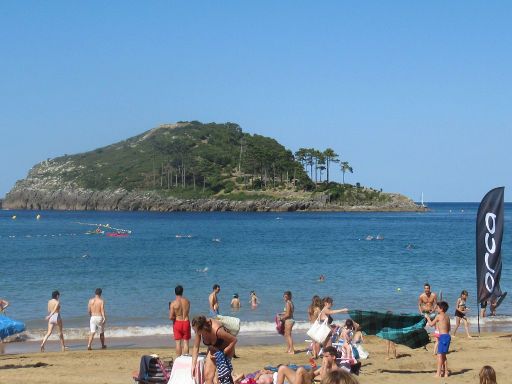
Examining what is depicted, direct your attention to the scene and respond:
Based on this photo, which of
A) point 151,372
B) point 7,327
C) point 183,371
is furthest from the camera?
point 7,327

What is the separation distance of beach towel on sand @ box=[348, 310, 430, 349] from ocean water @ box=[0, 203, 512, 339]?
7.25 meters

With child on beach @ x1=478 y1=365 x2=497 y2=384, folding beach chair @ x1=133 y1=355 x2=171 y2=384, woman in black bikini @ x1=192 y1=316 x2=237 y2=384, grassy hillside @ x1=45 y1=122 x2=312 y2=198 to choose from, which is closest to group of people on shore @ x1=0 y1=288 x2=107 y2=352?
folding beach chair @ x1=133 y1=355 x2=171 y2=384

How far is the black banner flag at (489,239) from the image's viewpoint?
16.5 meters

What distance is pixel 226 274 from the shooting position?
38906 mm

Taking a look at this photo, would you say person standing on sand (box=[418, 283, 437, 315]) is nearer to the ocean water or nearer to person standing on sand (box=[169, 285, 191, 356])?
the ocean water

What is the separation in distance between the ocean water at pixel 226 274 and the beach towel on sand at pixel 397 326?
23.8 feet

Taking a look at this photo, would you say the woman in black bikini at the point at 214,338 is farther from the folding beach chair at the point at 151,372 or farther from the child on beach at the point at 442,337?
the child on beach at the point at 442,337

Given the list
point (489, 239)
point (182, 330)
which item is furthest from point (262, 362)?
point (489, 239)

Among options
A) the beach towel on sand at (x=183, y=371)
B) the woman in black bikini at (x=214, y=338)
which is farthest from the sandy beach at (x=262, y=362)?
the woman in black bikini at (x=214, y=338)

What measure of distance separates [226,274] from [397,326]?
83.8 ft

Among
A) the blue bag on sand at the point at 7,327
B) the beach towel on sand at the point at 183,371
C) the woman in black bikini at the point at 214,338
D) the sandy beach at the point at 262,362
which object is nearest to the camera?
the woman in black bikini at the point at 214,338

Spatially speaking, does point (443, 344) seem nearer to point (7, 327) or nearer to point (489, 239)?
point (489, 239)

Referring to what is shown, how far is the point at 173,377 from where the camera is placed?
1088 centimetres

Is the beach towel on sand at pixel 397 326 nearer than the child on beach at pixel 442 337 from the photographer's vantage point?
No
